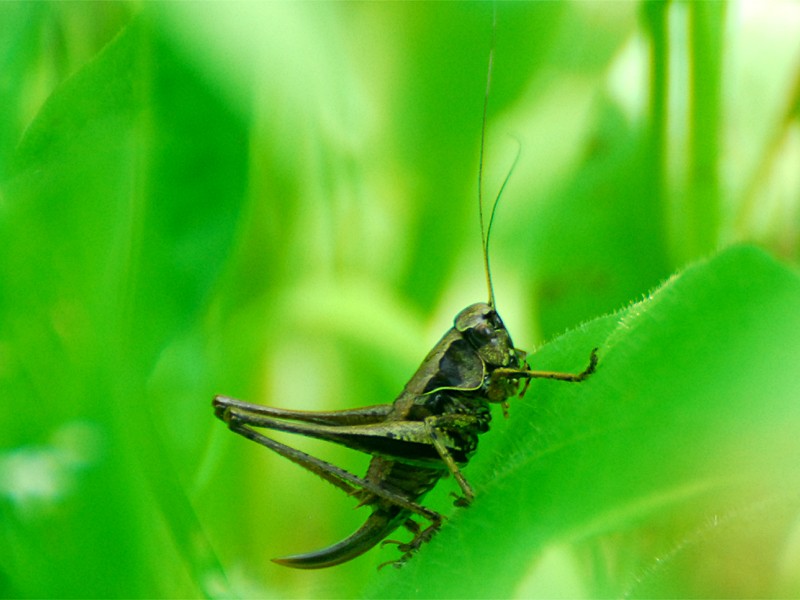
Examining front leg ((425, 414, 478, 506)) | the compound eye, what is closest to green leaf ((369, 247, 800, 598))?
front leg ((425, 414, 478, 506))

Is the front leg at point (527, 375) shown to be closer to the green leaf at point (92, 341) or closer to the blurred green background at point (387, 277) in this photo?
the blurred green background at point (387, 277)

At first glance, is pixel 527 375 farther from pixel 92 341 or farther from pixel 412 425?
pixel 92 341

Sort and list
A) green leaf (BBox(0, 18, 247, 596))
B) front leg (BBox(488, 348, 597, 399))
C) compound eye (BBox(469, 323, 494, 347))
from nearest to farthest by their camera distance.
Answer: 1. front leg (BBox(488, 348, 597, 399))
2. green leaf (BBox(0, 18, 247, 596))
3. compound eye (BBox(469, 323, 494, 347))

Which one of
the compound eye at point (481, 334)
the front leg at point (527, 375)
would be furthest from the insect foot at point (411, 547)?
the compound eye at point (481, 334)

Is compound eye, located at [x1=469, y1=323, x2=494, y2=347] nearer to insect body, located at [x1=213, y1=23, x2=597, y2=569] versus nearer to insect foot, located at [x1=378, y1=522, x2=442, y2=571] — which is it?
insect body, located at [x1=213, y1=23, x2=597, y2=569]

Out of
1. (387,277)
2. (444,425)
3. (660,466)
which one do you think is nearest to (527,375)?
(444,425)

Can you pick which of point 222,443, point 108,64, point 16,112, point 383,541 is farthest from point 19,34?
point 383,541

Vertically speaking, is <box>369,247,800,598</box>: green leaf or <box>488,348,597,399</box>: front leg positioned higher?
<box>488,348,597,399</box>: front leg
